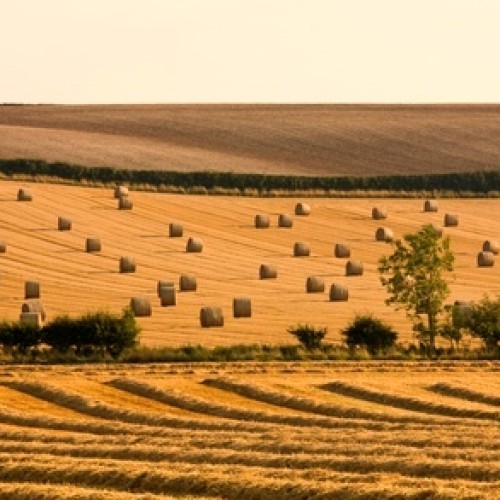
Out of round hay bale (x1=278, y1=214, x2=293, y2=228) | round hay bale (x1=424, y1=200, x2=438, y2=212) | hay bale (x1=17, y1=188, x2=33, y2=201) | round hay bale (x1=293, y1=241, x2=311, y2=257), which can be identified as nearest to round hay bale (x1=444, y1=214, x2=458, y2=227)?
round hay bale (x1=424, y1=200, x2=438, y2=212)

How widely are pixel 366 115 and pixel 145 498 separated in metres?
99.3

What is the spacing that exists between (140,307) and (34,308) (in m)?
3.56

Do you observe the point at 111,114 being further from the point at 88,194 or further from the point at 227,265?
the point at 227,265

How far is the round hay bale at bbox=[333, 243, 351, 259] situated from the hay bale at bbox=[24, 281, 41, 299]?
16.5m

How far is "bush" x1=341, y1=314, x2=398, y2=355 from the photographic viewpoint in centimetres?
5516

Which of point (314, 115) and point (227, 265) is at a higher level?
point (314, 115)

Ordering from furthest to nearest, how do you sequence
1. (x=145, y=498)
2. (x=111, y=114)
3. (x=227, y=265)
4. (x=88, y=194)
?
(x=111, y=114), (x=88, y=194), (x=227, y=265), (x=145, y=498)

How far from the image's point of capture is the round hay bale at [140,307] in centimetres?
6041

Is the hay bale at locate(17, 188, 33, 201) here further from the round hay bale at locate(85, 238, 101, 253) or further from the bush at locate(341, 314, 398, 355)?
the bush at locate(341, 314, 398, 355)

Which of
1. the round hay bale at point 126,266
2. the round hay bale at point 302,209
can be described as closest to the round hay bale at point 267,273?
the round hay bale at point 126,266

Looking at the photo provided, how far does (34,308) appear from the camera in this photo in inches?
2297

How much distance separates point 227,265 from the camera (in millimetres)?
74938

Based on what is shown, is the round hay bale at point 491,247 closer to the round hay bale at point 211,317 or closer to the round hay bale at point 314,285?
the round hay bale at point 314,285

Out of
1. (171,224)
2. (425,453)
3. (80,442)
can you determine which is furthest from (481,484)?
(171,224)
